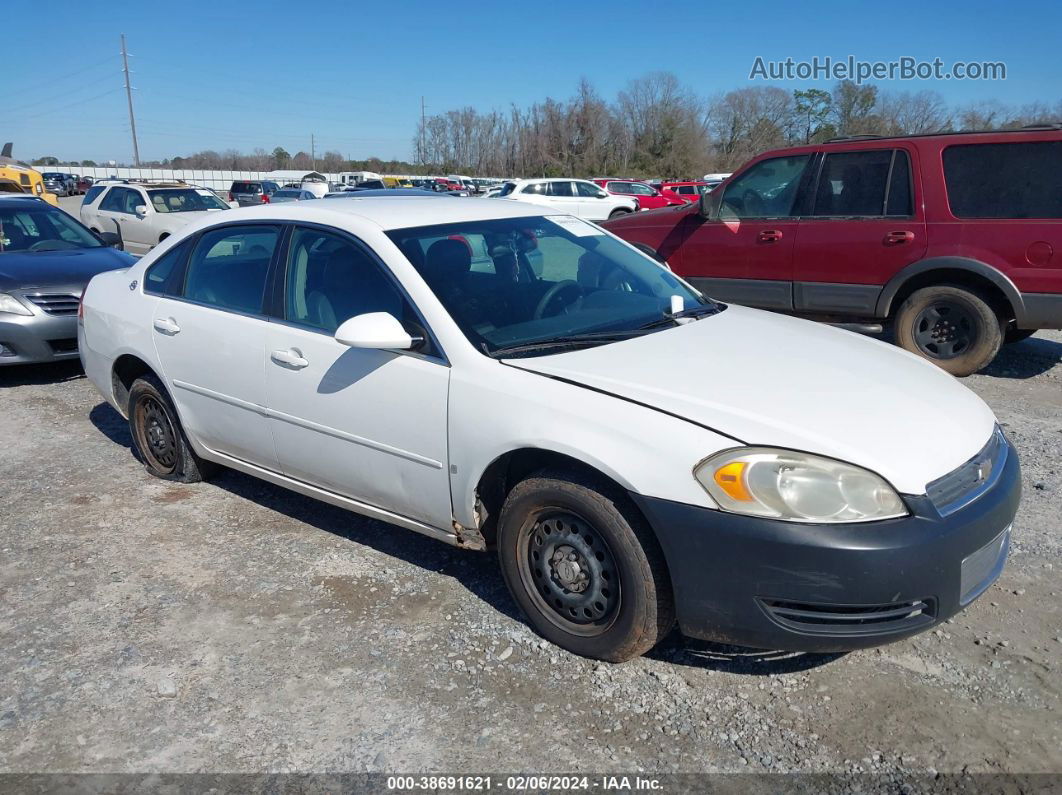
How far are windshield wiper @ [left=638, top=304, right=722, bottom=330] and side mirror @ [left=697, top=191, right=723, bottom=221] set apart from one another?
400 cm

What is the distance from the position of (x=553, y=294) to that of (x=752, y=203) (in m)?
4.71

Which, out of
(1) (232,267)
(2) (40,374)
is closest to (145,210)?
(2) (40,374)

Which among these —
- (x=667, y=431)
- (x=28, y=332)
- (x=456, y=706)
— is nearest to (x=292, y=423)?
(x=456, y=706)

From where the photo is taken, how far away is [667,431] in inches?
109

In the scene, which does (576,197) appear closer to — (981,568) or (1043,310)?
(1043,310)

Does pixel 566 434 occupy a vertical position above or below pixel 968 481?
above

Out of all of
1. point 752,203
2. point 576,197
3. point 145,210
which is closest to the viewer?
point 752,203

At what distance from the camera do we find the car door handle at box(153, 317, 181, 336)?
448 centimetres

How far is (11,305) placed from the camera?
6984mm

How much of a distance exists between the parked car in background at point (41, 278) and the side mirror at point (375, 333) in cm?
492

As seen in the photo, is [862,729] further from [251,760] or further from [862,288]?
[862,288]

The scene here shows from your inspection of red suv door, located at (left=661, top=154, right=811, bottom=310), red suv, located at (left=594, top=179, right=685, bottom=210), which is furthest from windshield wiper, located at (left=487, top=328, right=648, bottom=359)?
red suv, located at (left=594, top=179, right=685, bottom=210)

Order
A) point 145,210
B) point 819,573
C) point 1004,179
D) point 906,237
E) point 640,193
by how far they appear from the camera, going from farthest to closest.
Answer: point 640,193 < point 145,210 < point 906,237 < point 1004,179 < point 819,573

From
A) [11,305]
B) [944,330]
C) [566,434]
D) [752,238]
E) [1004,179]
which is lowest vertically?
[944,330]
